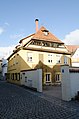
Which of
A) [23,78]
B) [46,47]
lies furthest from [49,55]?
[23,78]

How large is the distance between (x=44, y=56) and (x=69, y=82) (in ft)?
57.7

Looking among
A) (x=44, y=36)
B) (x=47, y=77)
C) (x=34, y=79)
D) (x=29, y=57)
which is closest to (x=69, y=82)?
(x=34, y=79)

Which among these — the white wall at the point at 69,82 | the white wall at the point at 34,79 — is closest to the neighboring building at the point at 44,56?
the white wall at the point at 34,79

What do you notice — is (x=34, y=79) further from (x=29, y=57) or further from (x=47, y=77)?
(x=47, y=77)

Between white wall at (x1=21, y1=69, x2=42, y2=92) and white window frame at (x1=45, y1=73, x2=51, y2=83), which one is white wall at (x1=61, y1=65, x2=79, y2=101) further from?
white window frame at (x1=45, y1=73, x2=51, y2=83)

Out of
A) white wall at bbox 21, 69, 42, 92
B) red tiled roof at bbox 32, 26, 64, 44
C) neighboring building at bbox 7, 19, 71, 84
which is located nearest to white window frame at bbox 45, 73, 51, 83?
neighboring building at bbox 7, 19, 71, 84

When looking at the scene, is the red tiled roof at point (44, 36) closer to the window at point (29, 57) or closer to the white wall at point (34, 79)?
the window at point (29, 57)

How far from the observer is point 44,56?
30062 mm

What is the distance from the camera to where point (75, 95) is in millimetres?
12773

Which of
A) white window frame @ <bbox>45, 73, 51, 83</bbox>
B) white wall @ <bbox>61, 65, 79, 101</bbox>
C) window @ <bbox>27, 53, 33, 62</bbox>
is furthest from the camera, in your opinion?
white window frame @ <bbox>45, 73, 51, 83</bbox>

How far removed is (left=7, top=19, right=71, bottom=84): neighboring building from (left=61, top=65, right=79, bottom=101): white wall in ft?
50.5

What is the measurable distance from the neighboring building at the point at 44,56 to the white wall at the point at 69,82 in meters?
15.4

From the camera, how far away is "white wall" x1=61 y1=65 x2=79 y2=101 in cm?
1259

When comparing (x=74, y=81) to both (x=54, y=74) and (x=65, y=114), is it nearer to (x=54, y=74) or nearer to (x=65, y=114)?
(x=65, y=114)
